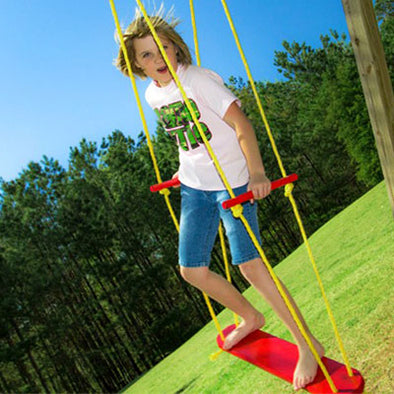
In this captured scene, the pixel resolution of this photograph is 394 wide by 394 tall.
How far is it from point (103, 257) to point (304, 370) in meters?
27.7

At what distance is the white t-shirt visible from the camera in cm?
287

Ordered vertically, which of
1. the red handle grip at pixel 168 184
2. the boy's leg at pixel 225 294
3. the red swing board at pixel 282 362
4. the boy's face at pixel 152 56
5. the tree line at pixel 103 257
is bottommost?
the tree line at pixel 103 257

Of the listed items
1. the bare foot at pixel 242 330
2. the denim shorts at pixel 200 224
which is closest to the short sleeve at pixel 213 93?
the denim shorts at pixel 200 224

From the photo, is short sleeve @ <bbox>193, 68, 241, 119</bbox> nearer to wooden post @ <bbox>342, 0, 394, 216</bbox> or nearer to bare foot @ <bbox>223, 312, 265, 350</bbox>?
wooden post @ <bbox>342, 0, 394, 216</bbox>

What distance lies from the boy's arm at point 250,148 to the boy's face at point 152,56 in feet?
1.57

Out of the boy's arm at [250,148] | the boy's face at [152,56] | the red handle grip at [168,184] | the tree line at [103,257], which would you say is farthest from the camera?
the tree line at [103,257]

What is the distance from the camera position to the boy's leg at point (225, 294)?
Answer: 312 centimetres

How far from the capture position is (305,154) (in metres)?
36.5

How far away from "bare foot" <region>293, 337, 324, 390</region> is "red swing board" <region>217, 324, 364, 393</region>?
0.03 meters

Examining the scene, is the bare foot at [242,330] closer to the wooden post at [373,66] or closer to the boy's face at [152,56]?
the wooden post at [373,66]

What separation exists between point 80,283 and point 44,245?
3.27 metres

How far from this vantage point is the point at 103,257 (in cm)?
2958

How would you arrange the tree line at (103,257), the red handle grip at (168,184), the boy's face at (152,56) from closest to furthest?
the boy's face at (152,56) → the red handle grip at (168,184) → the tree line at (103,257)

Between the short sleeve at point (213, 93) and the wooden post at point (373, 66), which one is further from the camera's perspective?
the short sleeve at point (213, 93)
